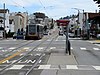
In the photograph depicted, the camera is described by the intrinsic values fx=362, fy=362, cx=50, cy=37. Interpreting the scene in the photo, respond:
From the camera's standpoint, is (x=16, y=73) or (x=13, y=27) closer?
(x=16, y=73)

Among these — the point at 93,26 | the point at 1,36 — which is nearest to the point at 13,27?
the point at 93,26

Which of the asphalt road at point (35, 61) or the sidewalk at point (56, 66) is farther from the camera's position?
the asphalt road at point (35, 61)

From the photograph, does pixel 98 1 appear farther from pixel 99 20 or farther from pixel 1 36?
pixel 1 36

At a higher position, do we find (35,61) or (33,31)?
(33,31)

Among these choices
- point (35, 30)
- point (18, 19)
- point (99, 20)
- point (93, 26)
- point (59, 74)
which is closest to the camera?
point (59, 74)

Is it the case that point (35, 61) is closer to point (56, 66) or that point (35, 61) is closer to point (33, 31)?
point (56, 66)

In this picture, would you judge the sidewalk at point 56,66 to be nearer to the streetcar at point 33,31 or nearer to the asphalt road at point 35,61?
the asphalt road at point 35,61

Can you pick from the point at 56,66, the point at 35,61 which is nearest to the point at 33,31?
the point at 35,61

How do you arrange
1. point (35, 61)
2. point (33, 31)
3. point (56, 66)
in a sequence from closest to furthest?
point (56, 66) < point (35, 61) < point (33, 31)

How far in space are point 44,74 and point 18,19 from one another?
130289mm

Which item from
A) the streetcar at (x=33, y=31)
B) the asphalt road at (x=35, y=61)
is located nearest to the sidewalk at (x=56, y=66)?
the asphalt road at (x=35, y=61)

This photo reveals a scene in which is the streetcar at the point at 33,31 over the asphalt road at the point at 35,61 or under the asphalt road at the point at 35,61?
over

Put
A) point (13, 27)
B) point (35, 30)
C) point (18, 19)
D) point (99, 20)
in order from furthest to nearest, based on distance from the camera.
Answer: point (18, 19) → point (13, 27) → point (99, 20) → point (35, 30)

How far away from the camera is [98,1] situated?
231 ft
